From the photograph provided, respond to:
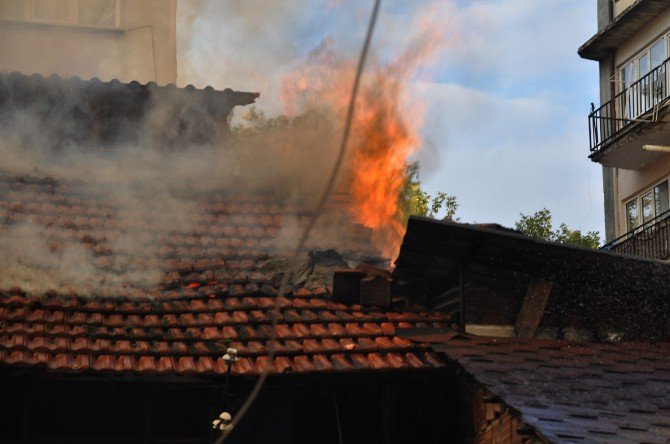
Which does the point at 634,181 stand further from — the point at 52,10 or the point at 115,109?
the point at 115,109

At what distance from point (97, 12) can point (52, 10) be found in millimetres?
1001

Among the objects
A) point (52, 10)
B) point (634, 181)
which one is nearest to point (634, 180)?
point (634, 181)

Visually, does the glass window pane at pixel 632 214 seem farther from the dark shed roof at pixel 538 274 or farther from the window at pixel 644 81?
the dark shed roof at pixel 538 274

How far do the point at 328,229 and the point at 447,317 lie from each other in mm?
2720

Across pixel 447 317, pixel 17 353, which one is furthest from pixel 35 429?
pixel 447 317

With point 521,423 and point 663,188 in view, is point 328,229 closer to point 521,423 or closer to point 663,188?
point 521,423

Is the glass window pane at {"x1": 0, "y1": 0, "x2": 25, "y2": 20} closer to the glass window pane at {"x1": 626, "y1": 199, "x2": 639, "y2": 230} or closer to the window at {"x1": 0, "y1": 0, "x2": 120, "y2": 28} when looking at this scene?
the window at {"x1": 0, "y1": 0, "x2": 120, "y2": 28}

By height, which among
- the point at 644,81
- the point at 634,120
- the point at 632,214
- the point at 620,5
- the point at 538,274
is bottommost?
the point at 538,274

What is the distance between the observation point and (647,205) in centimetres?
2991

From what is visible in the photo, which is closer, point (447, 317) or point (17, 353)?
point (17, 353)

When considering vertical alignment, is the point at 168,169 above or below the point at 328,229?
above

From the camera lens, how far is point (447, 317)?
14133 millimetres

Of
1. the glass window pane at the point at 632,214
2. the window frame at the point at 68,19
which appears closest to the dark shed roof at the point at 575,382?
the window frame at the point at 68,19

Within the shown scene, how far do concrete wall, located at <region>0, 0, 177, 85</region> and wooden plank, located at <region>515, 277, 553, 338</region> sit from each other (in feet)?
39.7
